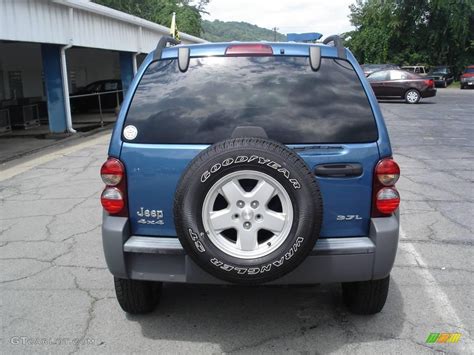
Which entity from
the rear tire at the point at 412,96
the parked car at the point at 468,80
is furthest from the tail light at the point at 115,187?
the parked car at the point at 468,80

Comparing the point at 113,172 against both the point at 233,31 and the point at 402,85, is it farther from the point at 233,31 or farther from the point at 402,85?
the point at 233,31

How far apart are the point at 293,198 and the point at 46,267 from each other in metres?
2.80

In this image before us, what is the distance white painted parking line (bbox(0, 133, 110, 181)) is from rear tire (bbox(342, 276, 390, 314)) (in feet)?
22.9

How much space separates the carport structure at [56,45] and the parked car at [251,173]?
29.4ft

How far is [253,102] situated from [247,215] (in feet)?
2.51

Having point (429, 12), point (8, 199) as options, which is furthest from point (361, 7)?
point (8, 199)

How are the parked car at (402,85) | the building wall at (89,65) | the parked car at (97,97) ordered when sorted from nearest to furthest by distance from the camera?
the parked car at (97,97) < the parked car at (402,85) < the building wall at (89,65)

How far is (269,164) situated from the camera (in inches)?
107

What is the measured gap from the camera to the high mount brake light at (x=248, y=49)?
129 inches

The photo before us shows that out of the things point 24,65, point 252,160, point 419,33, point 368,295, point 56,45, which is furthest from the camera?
point 419,33

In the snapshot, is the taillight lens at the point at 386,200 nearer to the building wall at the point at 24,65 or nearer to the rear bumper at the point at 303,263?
the rear bumper at the point at 303,263

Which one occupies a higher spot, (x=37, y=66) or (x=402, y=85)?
(x=37, y=66)

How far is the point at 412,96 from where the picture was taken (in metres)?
22.4

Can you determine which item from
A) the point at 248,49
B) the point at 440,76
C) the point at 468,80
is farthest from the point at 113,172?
the point at 440,76
